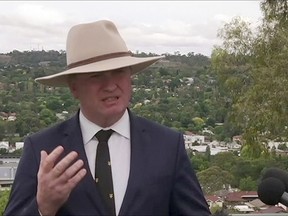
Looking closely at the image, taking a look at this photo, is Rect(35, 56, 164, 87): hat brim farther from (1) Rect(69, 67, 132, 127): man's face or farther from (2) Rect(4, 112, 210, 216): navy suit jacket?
(2) Rect(4, 112, 210, 216): navy suit jacket

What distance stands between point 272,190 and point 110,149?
23.4 inches

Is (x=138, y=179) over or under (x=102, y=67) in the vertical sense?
under

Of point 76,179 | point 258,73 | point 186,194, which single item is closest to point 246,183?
point 258,73

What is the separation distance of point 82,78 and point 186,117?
69.3 ft

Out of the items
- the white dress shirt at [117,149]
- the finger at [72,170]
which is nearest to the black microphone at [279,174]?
the white dress shirt at [117,149]

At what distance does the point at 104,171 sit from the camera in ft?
6.50

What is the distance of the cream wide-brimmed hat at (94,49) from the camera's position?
2006 millimetres

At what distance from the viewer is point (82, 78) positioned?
1.97 metres

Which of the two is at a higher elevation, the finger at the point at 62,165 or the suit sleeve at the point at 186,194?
the finger at the point at 62,165

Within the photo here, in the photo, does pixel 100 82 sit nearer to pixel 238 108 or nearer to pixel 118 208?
pixel 118 208

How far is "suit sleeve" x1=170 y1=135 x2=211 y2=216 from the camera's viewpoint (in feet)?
6.52

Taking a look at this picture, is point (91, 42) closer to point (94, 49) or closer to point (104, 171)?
point (94, 49)

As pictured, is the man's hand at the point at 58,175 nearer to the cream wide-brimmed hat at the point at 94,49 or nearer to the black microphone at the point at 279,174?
the cream wide-brimmed hat at the point at 94,49

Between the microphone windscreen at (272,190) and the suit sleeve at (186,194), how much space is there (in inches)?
11.6
